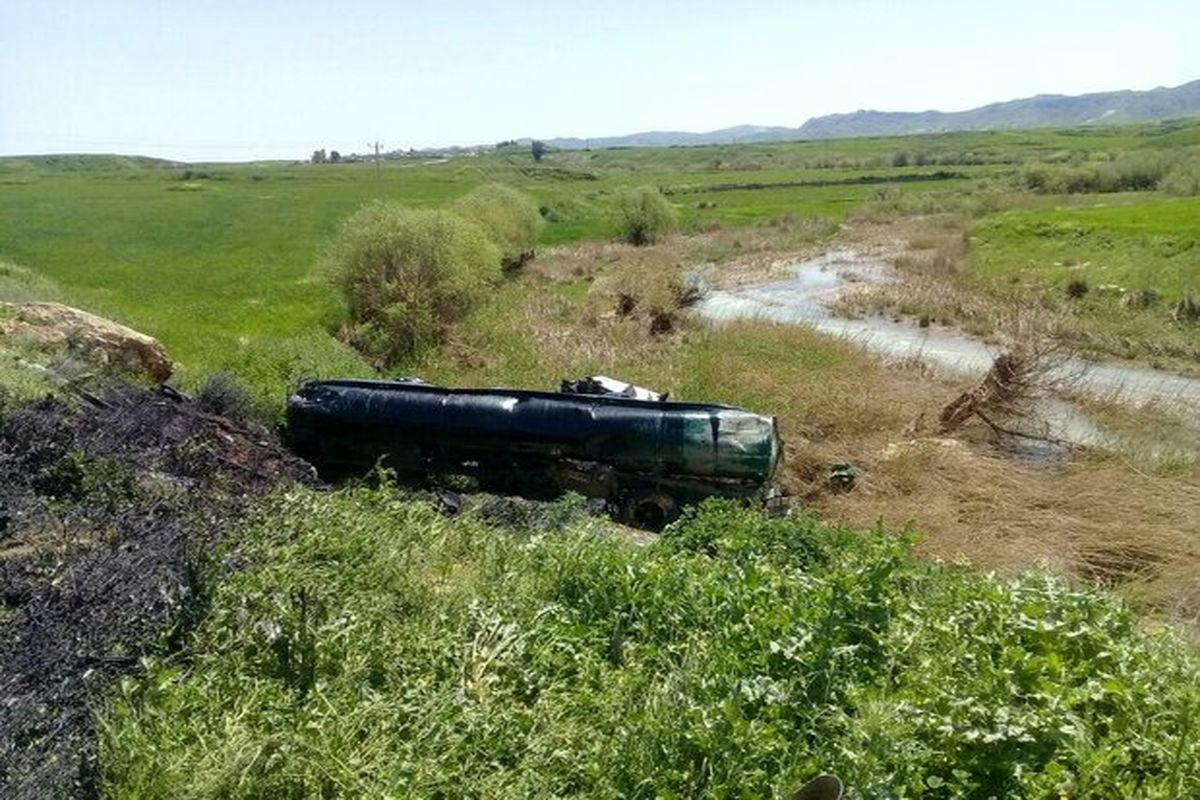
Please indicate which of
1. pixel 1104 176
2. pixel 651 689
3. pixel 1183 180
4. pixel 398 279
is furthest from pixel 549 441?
pixel 1104 176

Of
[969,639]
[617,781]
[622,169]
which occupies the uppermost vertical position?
[622,169]

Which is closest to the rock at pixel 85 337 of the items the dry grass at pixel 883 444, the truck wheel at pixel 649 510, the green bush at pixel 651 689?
the dry grass at pixel 883 444

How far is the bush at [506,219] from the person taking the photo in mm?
33941

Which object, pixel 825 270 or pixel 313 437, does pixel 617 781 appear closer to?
pixel 313 437

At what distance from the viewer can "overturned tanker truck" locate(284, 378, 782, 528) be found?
1127 centimetres

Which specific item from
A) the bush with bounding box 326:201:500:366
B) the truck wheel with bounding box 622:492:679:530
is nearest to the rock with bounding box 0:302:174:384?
the bush with bounding box 326:201:500:366

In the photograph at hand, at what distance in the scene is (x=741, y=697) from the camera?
4.79 meters

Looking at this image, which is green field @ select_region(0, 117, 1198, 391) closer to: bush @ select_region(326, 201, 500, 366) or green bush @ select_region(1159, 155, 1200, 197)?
bush @ select_region(326, 201, 500, 366)

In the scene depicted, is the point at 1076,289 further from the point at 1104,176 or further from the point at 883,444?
the point at 1104,176

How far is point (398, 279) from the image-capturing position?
2181cm

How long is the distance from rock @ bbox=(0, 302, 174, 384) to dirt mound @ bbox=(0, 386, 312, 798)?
3.47 m

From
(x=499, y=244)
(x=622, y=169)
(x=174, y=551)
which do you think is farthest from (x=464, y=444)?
(x=622, y=169)

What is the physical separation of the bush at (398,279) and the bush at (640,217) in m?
23.3

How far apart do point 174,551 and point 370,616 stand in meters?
1.62
